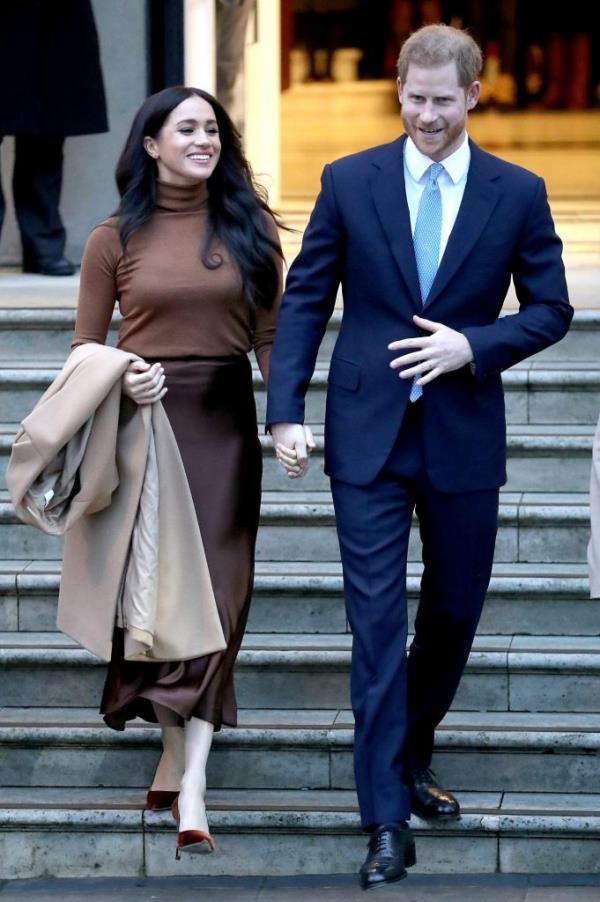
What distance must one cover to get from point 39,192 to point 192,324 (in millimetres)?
3416

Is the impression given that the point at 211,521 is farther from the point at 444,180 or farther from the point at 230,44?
the point at 230,44

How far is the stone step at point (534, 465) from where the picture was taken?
6273 millimetres

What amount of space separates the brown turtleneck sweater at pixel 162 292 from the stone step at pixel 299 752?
995 mm

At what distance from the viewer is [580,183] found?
37.1 feet

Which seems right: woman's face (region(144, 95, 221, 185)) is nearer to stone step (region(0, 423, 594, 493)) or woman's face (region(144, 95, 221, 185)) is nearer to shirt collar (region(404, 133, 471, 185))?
shirt collar (region(404, 133, 471, 185))

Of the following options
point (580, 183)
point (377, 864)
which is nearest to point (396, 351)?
point (377, 864)

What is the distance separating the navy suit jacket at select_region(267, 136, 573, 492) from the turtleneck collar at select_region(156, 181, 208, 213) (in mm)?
492

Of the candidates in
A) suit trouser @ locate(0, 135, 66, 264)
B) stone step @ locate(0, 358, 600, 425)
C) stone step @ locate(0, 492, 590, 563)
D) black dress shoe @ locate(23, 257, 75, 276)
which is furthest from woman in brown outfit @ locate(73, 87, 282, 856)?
black dress shoe @ locate(23, 257, 75, 276)

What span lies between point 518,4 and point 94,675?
7212mm

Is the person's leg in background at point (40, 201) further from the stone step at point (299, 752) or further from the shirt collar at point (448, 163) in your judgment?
the shirt collar at point (448, 163)

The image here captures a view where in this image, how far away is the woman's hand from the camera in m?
4.91

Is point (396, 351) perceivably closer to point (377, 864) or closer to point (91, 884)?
point (377, 864)

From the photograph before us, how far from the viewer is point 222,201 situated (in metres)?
5.17

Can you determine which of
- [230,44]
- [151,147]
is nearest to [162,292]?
[151,147]
